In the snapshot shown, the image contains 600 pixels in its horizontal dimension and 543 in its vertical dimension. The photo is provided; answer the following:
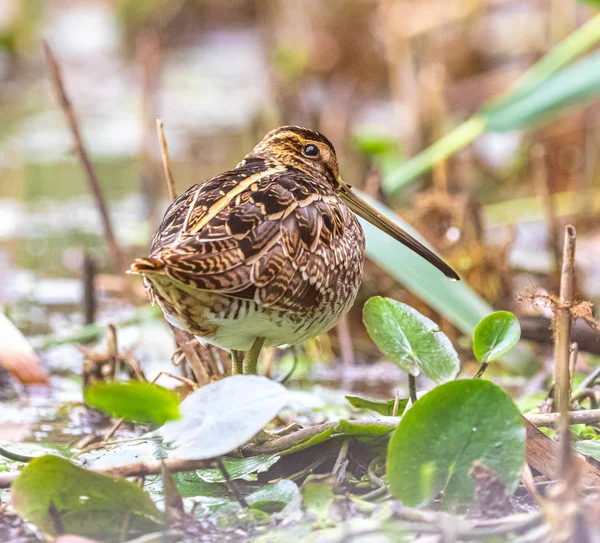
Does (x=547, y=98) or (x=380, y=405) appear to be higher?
(x=547, y=98)

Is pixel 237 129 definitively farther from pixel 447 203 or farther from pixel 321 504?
pixel 321 504

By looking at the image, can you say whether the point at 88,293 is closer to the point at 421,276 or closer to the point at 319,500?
the point at 421,276

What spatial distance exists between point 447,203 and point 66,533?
91.9 inches

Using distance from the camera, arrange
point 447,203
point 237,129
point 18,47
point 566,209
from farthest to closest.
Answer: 1. point 18,47
2. point 237,129
3. point 566,209
4. point 447,203

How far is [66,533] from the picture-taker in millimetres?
1708

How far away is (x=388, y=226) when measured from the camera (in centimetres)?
257

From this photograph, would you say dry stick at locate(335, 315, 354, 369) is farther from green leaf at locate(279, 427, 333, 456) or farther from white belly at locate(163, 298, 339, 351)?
green leaf at locate(279, 427, 333, 456)

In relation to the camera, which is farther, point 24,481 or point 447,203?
point 447,203

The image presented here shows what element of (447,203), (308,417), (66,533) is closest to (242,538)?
(66,533)

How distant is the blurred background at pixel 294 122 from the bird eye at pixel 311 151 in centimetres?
72

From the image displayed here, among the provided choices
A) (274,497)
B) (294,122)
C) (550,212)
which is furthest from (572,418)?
(294,122)

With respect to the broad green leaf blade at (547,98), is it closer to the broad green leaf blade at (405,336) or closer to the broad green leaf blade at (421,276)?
the broad green leaf blade at (421,276)

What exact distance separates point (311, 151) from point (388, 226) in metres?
0.29

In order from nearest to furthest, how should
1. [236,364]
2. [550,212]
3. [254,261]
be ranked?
[254,261]
[236,364]
[550,212]
